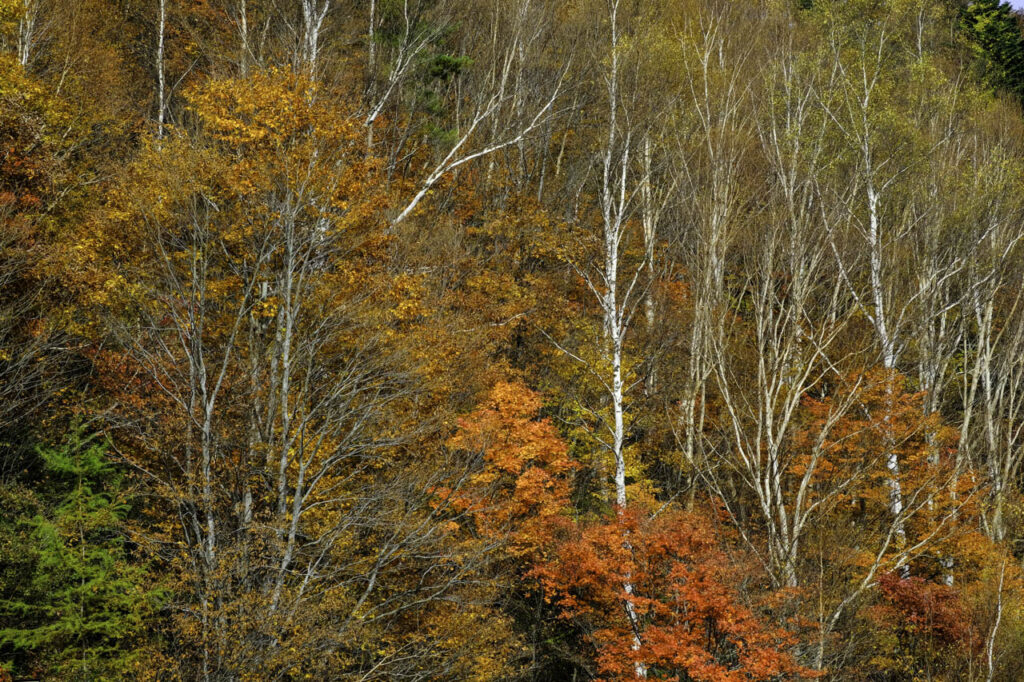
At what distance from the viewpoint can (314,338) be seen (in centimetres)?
1459

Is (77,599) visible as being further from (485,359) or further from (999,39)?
(999,39)

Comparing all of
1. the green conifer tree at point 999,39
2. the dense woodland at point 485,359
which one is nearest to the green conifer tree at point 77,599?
the dense woodland at point 485,359

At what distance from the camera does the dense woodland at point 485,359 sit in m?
12.9

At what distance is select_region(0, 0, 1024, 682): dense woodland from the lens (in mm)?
12867

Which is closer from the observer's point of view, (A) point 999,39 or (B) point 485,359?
(B) point 485,359

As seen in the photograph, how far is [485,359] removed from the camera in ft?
66.3

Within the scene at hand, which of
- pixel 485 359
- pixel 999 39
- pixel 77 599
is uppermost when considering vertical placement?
pixel 999 39

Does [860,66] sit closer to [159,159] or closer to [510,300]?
[510,300]

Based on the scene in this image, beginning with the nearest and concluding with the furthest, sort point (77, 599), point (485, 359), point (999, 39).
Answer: point (77, 599), point (485, 359), point (999, 39)

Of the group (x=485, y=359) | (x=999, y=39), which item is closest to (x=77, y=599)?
(x=485, y=359)

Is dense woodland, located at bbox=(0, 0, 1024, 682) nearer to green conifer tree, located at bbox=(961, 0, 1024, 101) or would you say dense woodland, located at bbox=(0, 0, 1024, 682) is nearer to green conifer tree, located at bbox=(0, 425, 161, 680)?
green conifer tree, located at bbox=(0, 425, 161, 680)

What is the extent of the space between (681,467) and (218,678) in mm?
11897

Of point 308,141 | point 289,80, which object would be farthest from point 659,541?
point 289,80

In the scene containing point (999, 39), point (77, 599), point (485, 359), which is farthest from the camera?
point (999, 39)
